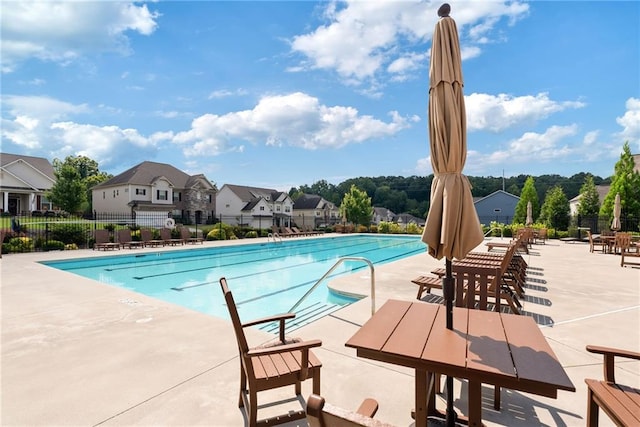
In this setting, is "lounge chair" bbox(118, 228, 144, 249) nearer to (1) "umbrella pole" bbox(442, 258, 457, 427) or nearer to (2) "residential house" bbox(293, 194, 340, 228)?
(1) "umbrella pole" bbox(442, 258, 457, 427)

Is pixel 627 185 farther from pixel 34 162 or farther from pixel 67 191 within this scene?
pixel 34 162

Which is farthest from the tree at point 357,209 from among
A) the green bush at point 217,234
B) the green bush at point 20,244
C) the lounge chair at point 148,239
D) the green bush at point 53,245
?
the green bush at point 20,244

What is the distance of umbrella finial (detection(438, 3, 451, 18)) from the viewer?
2.34m

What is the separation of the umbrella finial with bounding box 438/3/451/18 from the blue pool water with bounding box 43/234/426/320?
5296 mm

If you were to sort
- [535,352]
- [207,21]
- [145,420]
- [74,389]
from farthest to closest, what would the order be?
1. [207,21]
2. [74,389]
3. [145,420]
4. [535,352]

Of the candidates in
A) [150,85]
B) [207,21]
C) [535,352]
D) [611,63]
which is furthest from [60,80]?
[611,63]

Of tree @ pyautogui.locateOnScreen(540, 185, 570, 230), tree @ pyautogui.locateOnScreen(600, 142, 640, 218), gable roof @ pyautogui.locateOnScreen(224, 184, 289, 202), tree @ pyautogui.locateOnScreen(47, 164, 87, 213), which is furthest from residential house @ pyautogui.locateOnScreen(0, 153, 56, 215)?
tree @ pyautogui.locateOnScreen(600, 142, 640, 218)

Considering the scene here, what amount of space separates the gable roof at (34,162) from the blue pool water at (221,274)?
1150 inches

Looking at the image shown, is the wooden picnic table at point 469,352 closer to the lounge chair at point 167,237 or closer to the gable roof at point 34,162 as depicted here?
the lounge chair at point 167,237

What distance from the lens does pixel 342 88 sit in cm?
1756

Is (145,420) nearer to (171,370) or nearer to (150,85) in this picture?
(171,370)

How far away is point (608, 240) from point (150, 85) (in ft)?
68.2

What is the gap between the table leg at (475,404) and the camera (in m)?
1.83

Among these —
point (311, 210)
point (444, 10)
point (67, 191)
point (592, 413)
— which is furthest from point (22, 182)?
point (592, 413)
